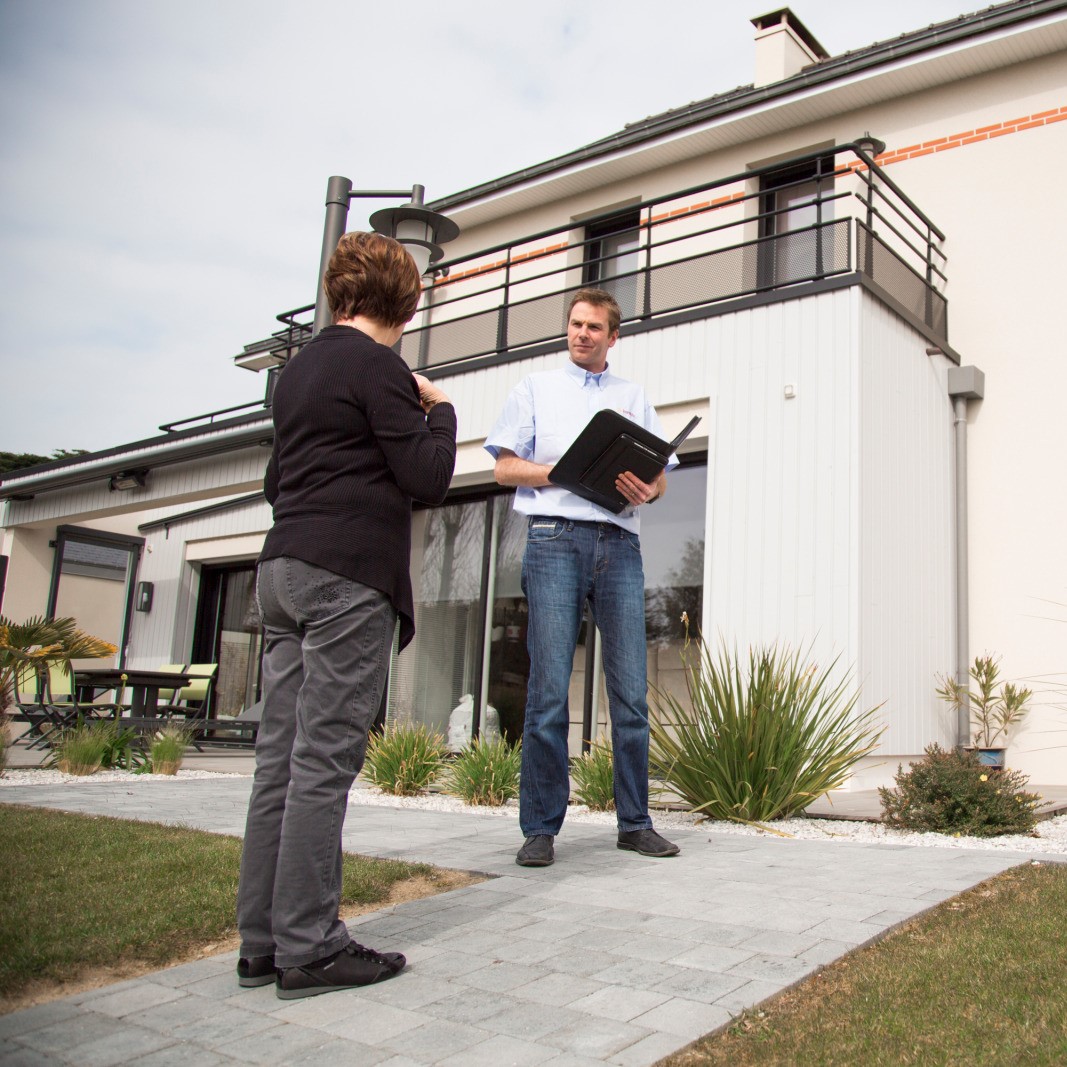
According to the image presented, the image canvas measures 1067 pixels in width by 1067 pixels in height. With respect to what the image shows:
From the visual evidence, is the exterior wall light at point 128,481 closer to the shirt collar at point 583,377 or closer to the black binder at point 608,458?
the shirt collar at point 583,377

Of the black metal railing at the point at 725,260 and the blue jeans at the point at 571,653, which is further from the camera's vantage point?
the black metal railing at the point at 725,260

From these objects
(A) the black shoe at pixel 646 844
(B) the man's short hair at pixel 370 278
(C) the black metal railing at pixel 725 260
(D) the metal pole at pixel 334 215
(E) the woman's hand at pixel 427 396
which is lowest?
(A) the black shoe at pixel 646 844

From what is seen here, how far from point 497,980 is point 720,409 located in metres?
5.64

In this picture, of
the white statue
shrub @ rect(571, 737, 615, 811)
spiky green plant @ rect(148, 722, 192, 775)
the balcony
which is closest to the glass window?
the white statue

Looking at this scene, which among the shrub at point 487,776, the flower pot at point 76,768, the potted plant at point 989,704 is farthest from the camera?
the potted plant at point 989,704

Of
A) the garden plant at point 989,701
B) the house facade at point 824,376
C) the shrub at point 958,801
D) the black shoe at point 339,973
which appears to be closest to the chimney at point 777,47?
the house facade at point 824,376

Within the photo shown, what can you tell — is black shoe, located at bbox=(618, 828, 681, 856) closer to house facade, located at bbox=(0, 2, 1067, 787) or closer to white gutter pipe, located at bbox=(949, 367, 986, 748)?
house facade, located at bbox=(0, 2, 1067, 787)

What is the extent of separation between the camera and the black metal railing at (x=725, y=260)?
7398mm

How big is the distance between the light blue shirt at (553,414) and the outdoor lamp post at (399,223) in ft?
4.38

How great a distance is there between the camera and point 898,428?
725 centimetres

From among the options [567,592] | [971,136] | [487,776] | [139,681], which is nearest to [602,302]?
[567,592]

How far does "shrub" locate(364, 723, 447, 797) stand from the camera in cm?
611

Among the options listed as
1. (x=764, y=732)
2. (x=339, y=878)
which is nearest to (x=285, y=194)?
(x=764, y=732)

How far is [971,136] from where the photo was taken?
9.01 meters
